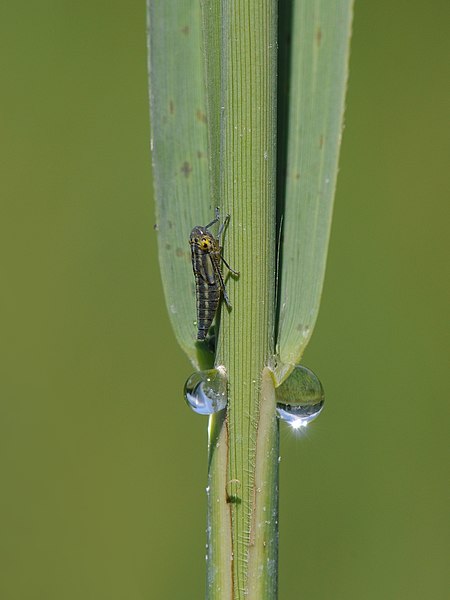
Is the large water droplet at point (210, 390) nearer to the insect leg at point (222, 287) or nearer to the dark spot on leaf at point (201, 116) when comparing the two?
the insect leg at point (222, 287)

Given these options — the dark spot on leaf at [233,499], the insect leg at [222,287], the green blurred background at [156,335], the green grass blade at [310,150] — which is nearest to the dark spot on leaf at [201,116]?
the green grass blade at [310,150]

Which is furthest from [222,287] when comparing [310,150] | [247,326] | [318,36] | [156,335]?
[156,335]

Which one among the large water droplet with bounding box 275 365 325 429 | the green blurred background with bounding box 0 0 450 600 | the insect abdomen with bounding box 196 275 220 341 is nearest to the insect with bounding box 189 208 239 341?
the insect abdomen with bounding box 196 275 220 341

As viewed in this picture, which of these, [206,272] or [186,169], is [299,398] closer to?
[206,272]

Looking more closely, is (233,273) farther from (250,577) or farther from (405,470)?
(405,470)

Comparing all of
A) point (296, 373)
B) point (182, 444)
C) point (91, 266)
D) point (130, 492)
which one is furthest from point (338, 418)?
point (296, 373)

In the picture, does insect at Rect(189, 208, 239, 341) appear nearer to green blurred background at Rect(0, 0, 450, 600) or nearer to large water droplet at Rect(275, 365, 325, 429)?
large water droplet at Rect(275, 365, 325, 429)
